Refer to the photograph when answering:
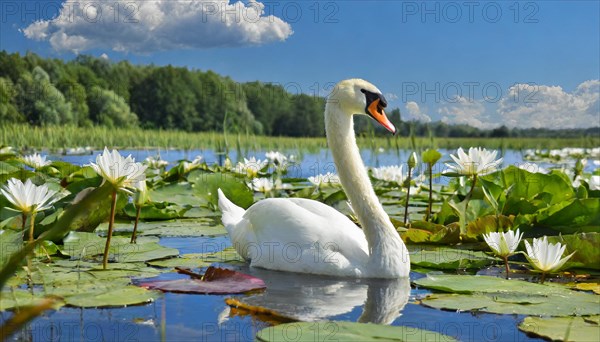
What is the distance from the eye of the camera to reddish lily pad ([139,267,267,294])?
10.2 ft

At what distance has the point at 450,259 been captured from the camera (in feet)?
13.2

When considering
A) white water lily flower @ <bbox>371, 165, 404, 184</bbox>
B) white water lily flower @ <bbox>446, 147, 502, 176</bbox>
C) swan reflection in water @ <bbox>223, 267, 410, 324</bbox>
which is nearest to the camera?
swan reflection in water @ <bbox>223, 267, 410, 324</bbox>

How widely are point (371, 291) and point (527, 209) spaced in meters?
1.92

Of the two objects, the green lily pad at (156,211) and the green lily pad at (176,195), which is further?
the green lily pad at (176,195)

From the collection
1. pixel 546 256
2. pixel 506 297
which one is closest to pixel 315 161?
pixel 546 256

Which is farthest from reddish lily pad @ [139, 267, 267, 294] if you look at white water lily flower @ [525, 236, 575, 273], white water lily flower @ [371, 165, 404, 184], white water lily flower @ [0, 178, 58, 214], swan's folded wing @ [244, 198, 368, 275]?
white water lily flower @ [371, 165, 404, 184]

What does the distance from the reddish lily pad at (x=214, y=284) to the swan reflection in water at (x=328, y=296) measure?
0.23ft

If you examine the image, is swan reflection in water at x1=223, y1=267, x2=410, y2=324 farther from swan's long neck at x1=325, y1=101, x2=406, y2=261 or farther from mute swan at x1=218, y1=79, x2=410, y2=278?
swan's long neck at x1=325, y1=101, x2=406, y2=261

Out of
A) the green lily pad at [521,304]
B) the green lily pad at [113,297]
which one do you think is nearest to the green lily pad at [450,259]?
the green lily pad at [521,304]

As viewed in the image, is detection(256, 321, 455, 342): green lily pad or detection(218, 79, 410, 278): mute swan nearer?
detection(256, 321, 455, 342): green lily pad

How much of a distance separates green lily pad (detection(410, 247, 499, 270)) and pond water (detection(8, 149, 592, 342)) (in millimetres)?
412

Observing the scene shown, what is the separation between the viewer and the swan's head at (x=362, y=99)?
4.04 metres

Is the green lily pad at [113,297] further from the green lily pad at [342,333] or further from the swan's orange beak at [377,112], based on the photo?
the swan's orange beak at [377,112]

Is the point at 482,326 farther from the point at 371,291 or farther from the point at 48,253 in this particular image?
the point at 48,253
